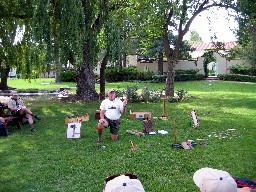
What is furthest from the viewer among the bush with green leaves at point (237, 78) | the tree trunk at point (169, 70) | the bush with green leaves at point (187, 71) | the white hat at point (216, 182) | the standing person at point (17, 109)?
the bush with green leaves at point (187, 71)

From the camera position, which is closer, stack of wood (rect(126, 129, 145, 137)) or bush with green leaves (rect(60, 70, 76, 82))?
stack of wood (rect(126, 129, 145, 137))

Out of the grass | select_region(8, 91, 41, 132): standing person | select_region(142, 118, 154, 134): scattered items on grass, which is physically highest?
select_region(8, 91, 41, 132): standing person

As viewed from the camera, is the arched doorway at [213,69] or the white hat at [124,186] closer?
the white hat at [124,186]

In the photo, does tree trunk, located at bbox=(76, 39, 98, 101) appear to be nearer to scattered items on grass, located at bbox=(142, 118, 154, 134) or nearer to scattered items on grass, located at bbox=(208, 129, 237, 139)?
scattered items on grass, located at bbox=(142, 118, 154, 134)

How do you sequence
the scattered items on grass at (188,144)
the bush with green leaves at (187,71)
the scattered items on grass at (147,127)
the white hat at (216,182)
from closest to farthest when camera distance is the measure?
the white hat at (216,182), the scattered items on grass at (188,144), the scattered items on grass at (147,127), the bush with green leaves at (187,71)

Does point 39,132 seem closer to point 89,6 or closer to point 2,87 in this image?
point 89,6

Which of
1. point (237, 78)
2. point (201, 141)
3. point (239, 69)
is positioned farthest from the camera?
point (239, 69)

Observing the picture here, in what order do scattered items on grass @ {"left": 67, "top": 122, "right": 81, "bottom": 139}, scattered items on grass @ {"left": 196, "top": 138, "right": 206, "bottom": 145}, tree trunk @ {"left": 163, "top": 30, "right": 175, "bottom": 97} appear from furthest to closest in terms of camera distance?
tree trunk @ {"left": 163, "top": 30, "right": 175, "bottom": 97} < scattered items on grass @ {"left": 67, "top": 122, "right": 81, "bottom": 139} < scattered items on grass @ {"left": 196, "top": 138, "right": 206, "bottom": 145}

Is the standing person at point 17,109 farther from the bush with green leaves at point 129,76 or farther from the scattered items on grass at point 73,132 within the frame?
the bush with green leaves at point 129,76

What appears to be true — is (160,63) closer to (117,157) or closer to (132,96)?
(132,96)

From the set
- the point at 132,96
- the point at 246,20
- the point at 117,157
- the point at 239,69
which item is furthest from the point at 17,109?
the point at 239,69

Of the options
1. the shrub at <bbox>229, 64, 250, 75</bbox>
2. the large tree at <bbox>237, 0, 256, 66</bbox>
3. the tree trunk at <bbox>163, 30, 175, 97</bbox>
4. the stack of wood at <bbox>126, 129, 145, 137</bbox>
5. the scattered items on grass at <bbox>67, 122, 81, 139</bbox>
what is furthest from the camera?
the shrub at <bbox>229, 64, 250, 75</bbox>

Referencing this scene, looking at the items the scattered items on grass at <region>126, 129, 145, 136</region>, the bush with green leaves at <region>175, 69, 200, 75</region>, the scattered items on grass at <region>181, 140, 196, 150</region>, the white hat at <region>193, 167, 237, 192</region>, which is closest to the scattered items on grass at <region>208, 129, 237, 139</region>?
the scattered items on grass at <region>181, 140, 196, 150</region>

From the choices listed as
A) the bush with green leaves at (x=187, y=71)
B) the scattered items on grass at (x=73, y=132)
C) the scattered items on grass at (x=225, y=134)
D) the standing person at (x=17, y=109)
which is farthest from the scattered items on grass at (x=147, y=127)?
the bush with green leaves at (x=187, y=71)
